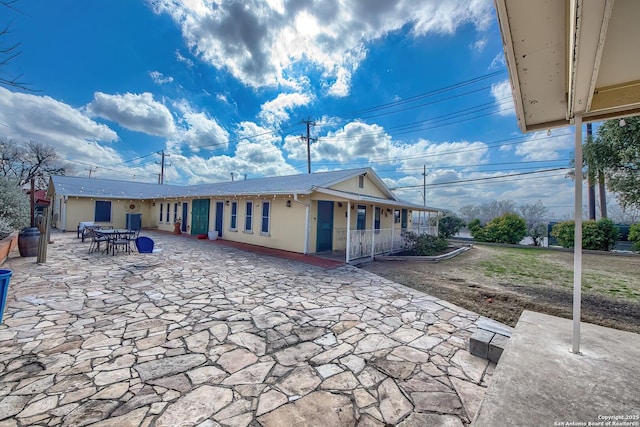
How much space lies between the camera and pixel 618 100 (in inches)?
91.7

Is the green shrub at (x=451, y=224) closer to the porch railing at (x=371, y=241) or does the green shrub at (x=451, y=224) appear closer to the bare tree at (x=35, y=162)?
the porch railing at (x=371, y=241)

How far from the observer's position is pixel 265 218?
11.7 meters

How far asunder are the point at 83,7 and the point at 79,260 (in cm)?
721

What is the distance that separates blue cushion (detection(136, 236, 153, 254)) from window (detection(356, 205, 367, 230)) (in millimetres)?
8499

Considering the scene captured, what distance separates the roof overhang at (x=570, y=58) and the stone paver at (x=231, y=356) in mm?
2768

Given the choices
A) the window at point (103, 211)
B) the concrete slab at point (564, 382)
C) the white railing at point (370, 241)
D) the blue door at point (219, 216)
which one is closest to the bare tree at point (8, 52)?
the concrete slab at point (564, 382)

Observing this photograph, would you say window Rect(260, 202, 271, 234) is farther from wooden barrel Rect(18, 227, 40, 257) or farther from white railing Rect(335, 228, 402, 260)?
wooden barrel Rect(18, 227, 40, 257)

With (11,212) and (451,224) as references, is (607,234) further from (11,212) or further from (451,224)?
(11,212)

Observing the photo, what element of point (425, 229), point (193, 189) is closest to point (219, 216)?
point (193, 189)

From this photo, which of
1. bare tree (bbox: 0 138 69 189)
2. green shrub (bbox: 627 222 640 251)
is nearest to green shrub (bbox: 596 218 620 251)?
green shrub (bbox: 627 222 640 251)

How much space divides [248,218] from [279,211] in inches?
88.5

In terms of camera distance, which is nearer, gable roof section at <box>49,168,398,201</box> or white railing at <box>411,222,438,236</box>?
gable roof section at <box>49,168,398,201</box>

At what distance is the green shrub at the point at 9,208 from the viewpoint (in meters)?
8.19

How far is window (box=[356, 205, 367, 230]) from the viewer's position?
39.6 feet
